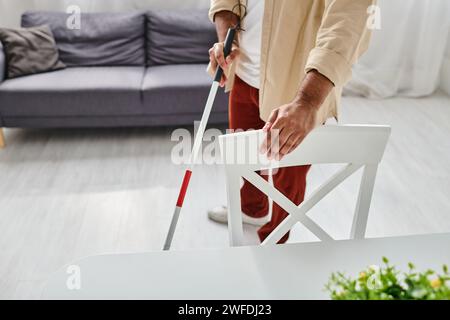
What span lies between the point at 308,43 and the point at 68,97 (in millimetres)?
1877

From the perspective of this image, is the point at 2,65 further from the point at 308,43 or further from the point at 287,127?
the point at 287,127

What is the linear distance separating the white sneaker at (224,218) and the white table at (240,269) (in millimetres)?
1155

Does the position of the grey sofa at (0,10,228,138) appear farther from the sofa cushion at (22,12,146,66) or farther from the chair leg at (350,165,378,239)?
the chair leg at (350,165,378,239)

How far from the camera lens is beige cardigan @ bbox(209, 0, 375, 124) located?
3.48 ft

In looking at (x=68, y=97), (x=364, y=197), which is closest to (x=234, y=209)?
(x=364, y=197)

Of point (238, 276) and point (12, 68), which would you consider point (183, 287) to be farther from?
point (12, 68)

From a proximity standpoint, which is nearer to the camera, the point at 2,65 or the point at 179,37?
the point at 2,65

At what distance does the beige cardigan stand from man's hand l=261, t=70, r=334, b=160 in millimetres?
31

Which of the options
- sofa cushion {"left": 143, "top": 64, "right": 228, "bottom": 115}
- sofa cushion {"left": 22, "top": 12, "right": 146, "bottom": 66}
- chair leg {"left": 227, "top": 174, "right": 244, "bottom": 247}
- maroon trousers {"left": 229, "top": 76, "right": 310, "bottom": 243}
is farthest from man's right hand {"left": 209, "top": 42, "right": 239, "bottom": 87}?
sofa cushion {"left": 22, "top": 12, "right": 146, "bottom": 66}

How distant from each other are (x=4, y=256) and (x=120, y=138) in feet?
4.02

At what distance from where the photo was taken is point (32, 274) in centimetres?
180

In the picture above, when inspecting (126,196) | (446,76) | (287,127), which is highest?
(287,127)

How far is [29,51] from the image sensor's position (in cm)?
288
